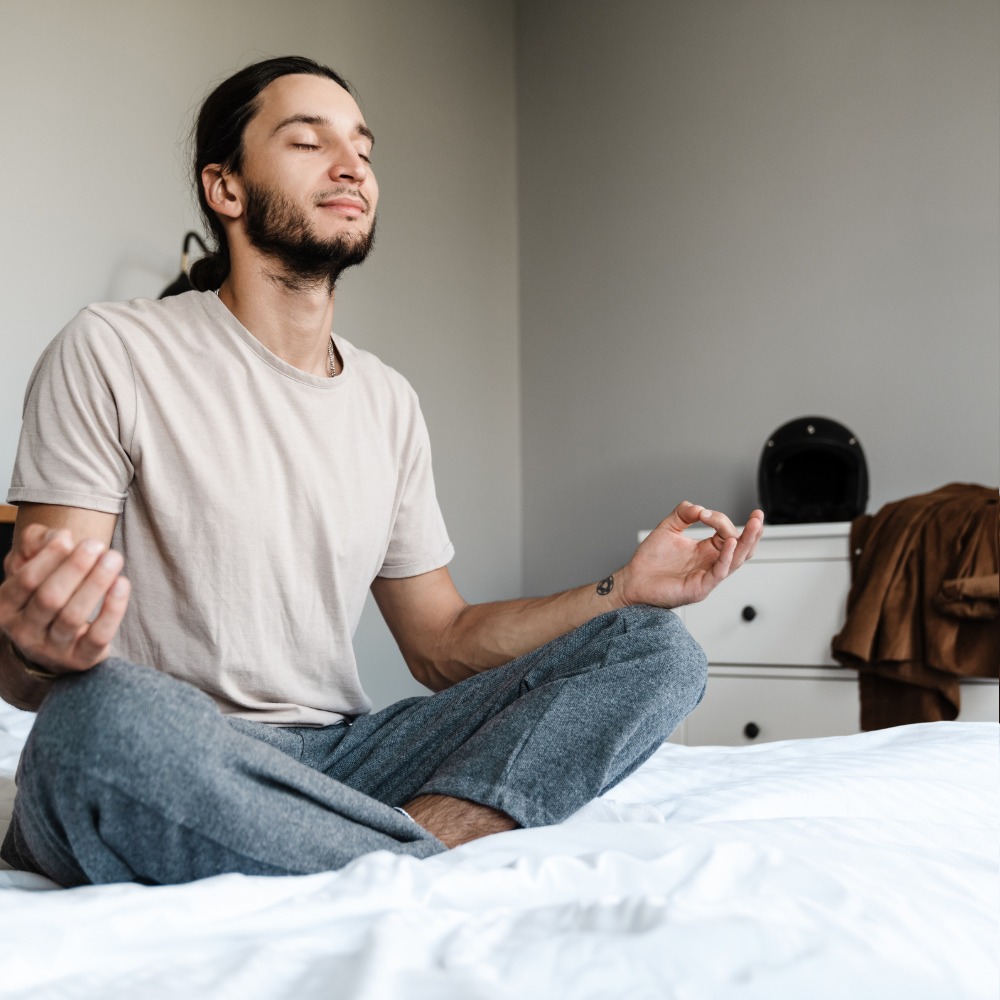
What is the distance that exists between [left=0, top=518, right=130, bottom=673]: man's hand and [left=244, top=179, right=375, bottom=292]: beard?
2.33 ft

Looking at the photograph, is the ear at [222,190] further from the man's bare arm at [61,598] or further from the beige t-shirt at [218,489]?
the man's bare arm at [61,598]

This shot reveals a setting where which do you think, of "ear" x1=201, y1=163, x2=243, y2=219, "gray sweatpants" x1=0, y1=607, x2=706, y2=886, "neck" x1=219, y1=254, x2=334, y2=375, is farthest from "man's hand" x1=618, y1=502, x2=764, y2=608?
"ear" x1=201, y1=163, x2=243, y2=219

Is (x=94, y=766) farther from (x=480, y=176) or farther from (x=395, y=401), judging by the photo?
(x=480, y=176)

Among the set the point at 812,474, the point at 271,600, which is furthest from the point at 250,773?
the point at 812,474

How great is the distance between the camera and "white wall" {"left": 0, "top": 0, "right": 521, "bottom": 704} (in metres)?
2.16

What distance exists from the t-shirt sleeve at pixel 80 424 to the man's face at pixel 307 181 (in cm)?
29

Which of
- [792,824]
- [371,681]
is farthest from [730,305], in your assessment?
[792,824]

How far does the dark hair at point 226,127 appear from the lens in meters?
1.44

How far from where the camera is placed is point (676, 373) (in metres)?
3.21

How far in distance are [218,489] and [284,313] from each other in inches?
10.9

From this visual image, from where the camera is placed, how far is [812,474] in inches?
105

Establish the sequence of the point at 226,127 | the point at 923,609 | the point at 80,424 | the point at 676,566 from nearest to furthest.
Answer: the point at 80,424, the point at 676,566, the point at 226,127, the point at 923,609

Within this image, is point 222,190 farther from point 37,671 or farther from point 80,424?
point 37,671

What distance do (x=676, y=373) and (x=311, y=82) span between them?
1927 mm
